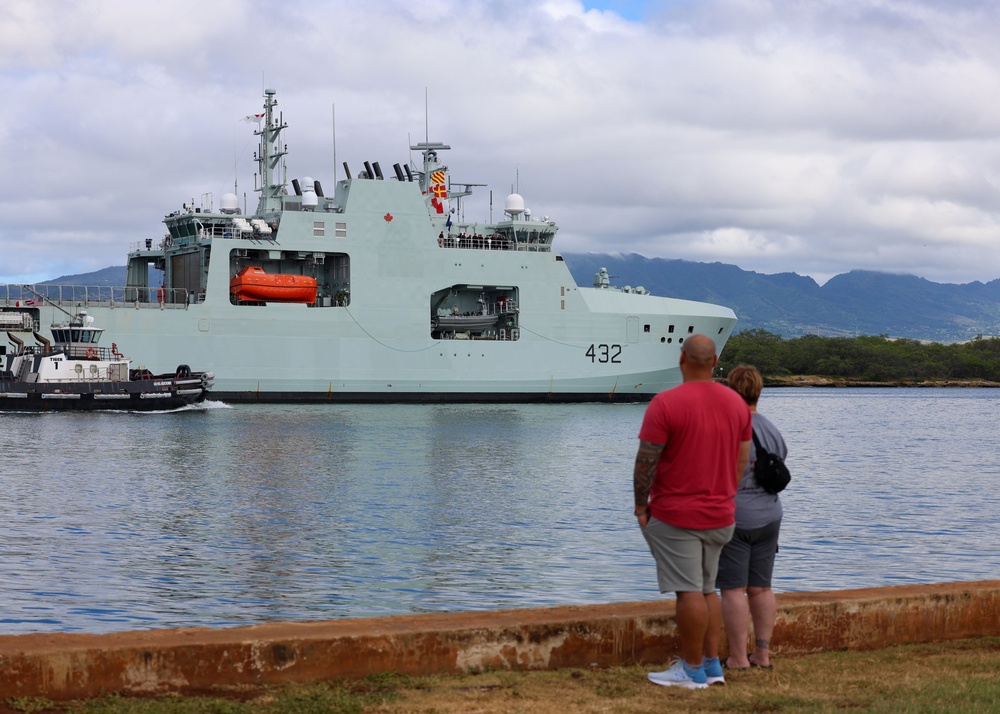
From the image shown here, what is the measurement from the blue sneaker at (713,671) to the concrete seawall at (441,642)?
412 millimetres

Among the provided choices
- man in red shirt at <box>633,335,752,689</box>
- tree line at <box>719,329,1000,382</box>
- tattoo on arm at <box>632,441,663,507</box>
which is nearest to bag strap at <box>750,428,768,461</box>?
man in red shirt at <box>633,335,752,689</box>

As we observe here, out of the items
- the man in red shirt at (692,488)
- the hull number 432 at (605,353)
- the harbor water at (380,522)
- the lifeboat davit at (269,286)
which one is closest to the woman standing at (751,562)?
the man in red shirt at (692,488)

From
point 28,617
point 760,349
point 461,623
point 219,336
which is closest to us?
point 461,623

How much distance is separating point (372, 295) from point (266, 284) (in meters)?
3.95

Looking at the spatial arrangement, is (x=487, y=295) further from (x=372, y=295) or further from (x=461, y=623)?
(x=461, y=623)

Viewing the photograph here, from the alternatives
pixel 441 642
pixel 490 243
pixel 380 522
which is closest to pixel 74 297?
pixel 490 243

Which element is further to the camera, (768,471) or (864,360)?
(864,360)

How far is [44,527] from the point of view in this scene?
14312 mm

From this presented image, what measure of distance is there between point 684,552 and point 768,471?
657 mm

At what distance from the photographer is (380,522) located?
15250 mm

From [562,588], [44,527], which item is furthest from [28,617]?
[44,527]

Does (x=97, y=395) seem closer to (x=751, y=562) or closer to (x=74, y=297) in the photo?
(x=74, y=297)

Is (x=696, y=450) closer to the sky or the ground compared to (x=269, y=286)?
closer to the ground

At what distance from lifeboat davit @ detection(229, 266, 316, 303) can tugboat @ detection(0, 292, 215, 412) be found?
3.62 m
